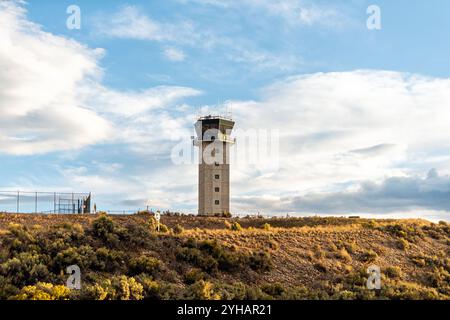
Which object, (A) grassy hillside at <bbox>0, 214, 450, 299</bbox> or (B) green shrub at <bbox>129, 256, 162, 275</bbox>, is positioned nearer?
(A) grassy hillside at <bbox>0, 214, 450, 299</bbox>

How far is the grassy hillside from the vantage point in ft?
68.5

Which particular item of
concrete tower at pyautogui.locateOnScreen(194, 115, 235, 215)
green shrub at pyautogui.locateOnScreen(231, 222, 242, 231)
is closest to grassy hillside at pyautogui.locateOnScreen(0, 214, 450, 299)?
green shrub at pyautogui.locateOnScreen(231, 222, 242, 231)

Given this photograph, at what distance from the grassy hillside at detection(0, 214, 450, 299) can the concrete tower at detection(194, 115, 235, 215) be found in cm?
2435

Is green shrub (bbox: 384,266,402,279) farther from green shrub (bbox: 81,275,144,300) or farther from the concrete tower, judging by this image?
the concrete tower

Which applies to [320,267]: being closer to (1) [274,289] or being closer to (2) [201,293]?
(1) [274,289]

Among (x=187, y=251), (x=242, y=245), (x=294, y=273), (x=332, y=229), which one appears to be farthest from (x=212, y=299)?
(x=332, y=229)

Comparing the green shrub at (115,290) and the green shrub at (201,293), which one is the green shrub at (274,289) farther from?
the green shrub at (115,290)

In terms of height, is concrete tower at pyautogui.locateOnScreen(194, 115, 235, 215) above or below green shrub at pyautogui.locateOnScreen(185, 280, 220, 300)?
above

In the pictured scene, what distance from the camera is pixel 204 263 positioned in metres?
25.9

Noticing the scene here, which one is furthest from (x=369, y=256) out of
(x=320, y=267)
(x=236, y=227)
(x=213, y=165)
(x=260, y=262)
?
(x=213, y=165)

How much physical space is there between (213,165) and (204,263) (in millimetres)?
36401

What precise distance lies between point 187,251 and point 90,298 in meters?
8.74

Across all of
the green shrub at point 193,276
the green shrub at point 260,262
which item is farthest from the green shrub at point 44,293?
the green shrub at point 260,262

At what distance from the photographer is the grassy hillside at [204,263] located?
20891 millimetres
